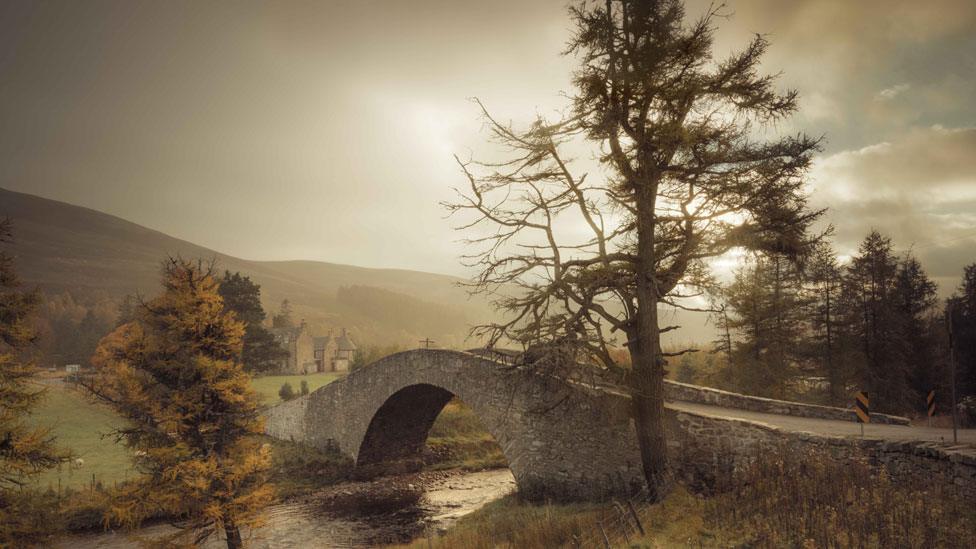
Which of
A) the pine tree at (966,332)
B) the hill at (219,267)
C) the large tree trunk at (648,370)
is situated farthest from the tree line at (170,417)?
the hill at (219,267)

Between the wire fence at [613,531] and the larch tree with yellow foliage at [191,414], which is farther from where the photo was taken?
the larch tree with yellow foliage at [191,414]

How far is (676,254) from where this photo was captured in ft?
32.7

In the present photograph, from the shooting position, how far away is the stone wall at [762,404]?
13.0m

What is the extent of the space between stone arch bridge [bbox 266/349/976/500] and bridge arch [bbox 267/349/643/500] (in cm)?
4

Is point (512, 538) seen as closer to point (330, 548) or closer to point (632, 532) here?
point (632, 532)

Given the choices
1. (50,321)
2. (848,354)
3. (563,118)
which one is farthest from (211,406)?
(50,321)

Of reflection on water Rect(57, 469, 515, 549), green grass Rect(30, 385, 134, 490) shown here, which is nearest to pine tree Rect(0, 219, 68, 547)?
green grass Rect(30, 385, 134, 490)

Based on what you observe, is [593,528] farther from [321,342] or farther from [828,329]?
[321,342]

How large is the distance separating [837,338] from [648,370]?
1921 cm

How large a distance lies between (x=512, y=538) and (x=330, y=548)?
8.09 metres

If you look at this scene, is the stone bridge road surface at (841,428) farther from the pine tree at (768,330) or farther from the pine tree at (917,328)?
the pine tree at (917,328)

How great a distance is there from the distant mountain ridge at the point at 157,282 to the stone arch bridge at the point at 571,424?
40434 mm

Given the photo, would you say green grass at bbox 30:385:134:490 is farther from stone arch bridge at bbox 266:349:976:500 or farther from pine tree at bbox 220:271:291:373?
stone arch bridge at bbox 266:349:976:500

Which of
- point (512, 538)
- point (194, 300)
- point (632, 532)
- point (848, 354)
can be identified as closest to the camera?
point (632, 532)
